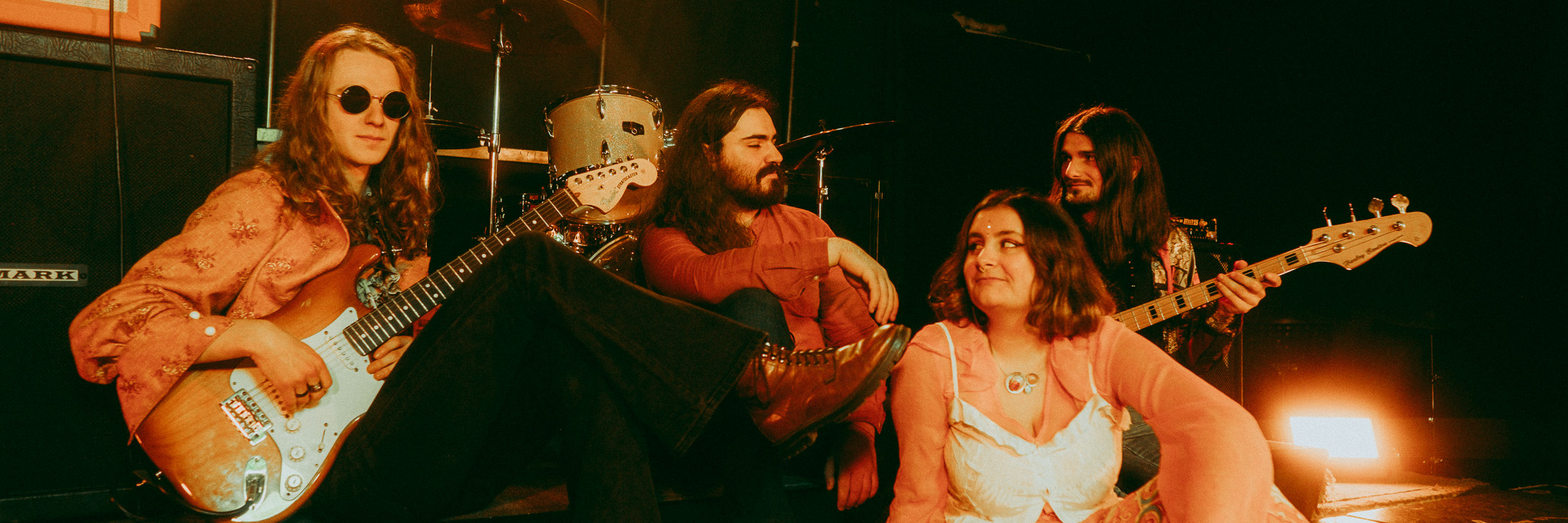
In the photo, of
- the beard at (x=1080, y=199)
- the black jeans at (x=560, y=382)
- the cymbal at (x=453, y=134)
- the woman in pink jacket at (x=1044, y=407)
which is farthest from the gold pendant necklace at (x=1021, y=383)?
the cymbal at (x=453, y=134)

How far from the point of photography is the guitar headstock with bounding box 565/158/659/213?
2.28m

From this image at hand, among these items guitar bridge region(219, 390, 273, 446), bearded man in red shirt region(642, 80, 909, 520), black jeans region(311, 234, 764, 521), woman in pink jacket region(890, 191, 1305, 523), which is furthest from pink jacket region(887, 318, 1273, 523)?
guitar bridge region(219, 390, 273, 446)

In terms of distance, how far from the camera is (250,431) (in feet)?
4.96

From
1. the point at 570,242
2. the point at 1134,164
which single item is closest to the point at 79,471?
the point at 570,242

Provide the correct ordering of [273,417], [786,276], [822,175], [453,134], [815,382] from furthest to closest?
[822,175], [453,134], [786,276], [273,417], [815,382]

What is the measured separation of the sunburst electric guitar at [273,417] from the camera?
1478 mm

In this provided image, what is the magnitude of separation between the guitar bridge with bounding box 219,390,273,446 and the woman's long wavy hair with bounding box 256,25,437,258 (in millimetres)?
440

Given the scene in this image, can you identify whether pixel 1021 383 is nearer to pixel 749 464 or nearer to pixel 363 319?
pixel 749 464

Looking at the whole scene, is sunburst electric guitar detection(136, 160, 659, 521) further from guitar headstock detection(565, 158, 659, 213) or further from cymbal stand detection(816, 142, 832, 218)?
cymbal stand detection(816, 142, 832, 218)

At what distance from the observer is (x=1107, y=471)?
162 cm

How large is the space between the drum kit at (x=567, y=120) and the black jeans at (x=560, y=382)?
1360 mm

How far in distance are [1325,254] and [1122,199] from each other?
0.64m

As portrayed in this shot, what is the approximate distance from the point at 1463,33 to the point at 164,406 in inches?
198

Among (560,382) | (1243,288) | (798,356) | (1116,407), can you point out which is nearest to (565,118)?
(560,382)
